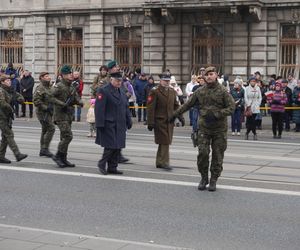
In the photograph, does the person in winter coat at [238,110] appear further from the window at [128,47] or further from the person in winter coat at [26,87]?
the window at [128,47]

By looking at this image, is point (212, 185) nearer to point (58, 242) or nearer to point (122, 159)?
point (122, 159)

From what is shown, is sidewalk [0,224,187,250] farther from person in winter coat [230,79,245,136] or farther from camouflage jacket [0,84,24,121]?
person in winter coat [230,79,245,136]

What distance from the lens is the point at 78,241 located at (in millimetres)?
6680

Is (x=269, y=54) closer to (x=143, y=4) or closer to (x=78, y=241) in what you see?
(x=143, y=4)

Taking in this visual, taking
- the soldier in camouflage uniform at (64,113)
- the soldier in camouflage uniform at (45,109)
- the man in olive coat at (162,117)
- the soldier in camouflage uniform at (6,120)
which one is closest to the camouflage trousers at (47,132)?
the soldier in camouflage uniform at (45,109)

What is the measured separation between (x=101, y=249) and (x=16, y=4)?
29.9 metres

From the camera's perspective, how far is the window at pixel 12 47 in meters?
34.8

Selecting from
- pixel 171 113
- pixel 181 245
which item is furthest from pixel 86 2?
pixel 181 245

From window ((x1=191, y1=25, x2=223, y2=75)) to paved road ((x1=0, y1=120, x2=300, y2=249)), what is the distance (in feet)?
52.2

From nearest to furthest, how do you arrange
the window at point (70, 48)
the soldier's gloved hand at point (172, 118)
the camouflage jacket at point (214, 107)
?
the camouflage jacket at point (214, 107), the soldier's gloved hand at point (172, 118), the window at point (70, 48)

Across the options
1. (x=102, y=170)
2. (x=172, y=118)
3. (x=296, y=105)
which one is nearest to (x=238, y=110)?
(x=296, y=105)

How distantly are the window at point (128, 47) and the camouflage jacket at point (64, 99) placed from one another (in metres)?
19.3

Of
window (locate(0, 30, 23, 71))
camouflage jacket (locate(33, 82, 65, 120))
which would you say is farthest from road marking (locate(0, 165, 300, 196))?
window (locate(0, 30, 23, 71))

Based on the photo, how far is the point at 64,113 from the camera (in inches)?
482
